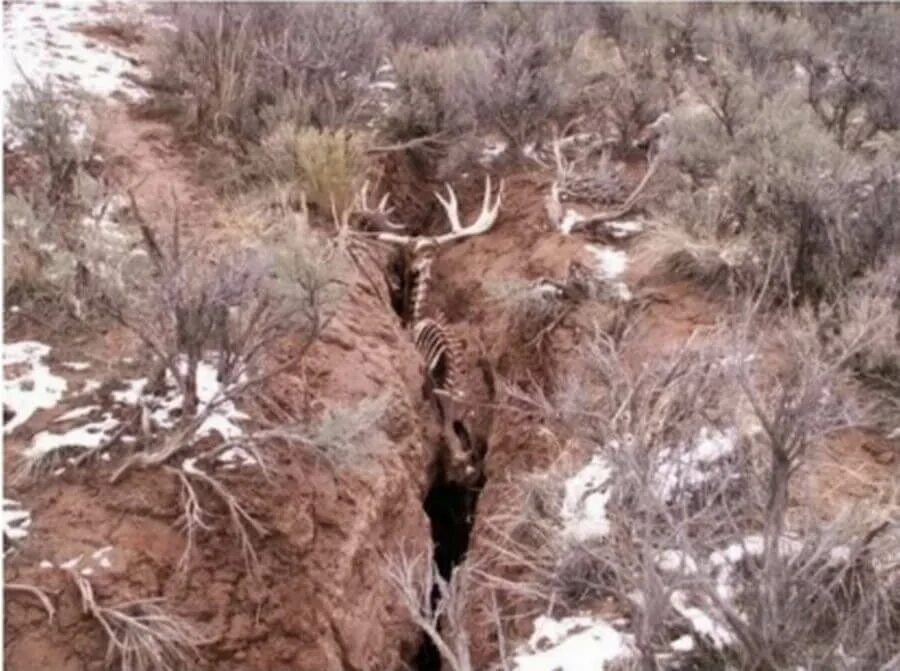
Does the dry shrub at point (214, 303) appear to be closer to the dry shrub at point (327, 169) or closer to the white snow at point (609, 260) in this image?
the dry shrub at point (327, 169)

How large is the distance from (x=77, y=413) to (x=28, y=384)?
12.5 inches

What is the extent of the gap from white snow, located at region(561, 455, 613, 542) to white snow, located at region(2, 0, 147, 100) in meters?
4.46

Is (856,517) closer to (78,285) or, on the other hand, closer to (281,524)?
(281,524)

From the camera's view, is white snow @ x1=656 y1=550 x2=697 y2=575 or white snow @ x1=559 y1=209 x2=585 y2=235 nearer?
white snow @ x1=656 y1=550 x2=697 y2=575

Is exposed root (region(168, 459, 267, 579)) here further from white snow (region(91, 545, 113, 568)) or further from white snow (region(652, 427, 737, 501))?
white snow (region(652, 427, 737, 501))

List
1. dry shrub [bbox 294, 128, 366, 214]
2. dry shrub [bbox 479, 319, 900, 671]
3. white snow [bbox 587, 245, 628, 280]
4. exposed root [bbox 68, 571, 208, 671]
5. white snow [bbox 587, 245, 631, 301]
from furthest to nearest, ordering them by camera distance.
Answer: dry shrub [bbox 294, 128, 366, 214]
white snow [bbox 587, 245, 628, 280]
white snow [bbox 587, 245, 631, 301]
exposed root [bbox 68, 571, 208, 671]
dry shrub [bbox 479, 319, 900, 671]

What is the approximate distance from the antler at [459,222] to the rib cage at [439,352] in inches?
27.7

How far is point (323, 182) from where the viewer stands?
769cm

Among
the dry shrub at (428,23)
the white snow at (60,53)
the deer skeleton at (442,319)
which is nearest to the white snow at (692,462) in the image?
the deer skeleton at (442,319)

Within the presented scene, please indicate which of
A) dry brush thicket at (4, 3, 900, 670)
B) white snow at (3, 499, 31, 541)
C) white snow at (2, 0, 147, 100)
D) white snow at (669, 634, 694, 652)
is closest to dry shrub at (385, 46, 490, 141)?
dry brush thicket at (4, 3, 900, 670)

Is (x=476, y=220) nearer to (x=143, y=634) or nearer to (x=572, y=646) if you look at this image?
(x=572, y=646)

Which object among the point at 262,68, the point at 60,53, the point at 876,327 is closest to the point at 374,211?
the point at 262,68

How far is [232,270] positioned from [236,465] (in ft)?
3.09

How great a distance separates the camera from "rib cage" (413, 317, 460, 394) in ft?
24.7
